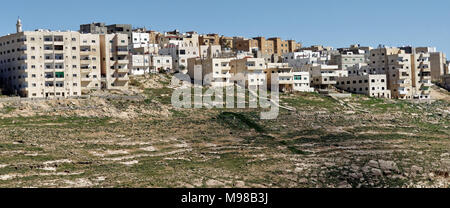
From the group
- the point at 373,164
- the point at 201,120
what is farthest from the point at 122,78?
the point at 373,164

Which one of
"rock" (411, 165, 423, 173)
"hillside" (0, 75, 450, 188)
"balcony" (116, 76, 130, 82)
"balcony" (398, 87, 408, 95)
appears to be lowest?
"rock" (411, 165, 423, 173)

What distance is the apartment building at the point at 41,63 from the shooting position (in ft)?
240

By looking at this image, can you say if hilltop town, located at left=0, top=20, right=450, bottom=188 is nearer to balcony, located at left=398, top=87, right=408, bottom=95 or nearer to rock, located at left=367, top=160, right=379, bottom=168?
rock, located at left=367, top=160, right=379, bottom=168

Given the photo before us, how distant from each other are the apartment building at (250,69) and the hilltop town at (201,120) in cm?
19

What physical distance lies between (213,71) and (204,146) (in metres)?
34.4

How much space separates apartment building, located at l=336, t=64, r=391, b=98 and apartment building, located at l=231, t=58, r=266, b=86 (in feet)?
47.0

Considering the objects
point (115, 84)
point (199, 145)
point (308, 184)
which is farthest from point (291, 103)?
point (308, 184)

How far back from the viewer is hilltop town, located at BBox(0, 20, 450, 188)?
166 ft

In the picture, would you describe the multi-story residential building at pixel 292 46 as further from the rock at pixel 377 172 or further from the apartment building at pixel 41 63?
the rock at pixel 377 172

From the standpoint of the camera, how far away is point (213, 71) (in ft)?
307

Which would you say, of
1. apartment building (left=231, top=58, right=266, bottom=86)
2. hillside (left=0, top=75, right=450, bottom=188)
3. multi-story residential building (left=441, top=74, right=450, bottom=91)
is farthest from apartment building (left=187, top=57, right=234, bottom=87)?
multi-story residential building (left=441, top=74, right=450, bottom=91)

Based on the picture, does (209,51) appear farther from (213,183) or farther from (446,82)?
(213,183)

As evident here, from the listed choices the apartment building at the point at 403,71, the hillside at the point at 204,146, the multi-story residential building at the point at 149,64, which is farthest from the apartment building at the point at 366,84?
the multi-story residential building at the point at 149,64

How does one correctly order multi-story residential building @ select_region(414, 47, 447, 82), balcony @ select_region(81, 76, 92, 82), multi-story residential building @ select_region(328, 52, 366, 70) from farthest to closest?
multi-story residential building @ select_region(414, 47, 447, 82)
multi-story residential building @ select_region(328, 52, 366, 70)
balcony @ select_region(81, 76, 92, 82)
